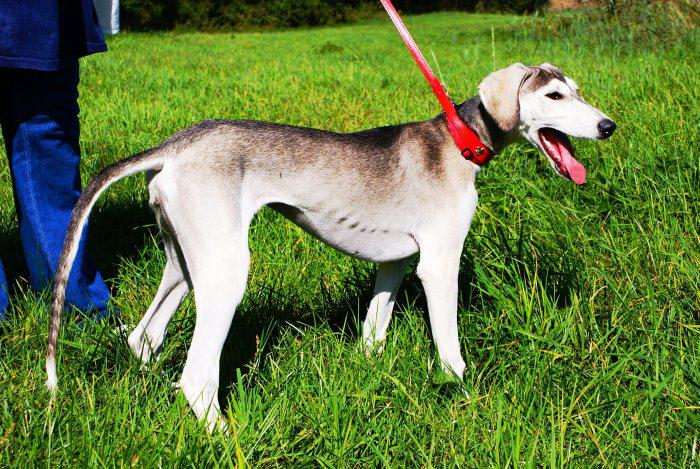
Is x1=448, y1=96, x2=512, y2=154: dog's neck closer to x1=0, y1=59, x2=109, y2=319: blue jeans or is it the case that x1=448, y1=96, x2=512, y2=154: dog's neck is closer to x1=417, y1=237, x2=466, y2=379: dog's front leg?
x1=417, y1=237, x2=466, y2=379: dog's front leg

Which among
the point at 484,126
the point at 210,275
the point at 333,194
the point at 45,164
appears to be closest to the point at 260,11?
the point at 45,164

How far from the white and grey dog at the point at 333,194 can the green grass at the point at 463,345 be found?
0.63 feet

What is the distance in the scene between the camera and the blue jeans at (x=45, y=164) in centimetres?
300

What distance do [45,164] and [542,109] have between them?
7.63 ft

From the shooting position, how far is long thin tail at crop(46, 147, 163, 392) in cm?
221

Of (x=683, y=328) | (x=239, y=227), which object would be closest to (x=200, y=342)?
(x=239, y=227)

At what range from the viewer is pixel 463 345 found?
10.2 ft

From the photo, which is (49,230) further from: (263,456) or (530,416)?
(530,416)

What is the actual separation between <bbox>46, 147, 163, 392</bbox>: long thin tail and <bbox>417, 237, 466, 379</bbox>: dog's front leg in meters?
1.17

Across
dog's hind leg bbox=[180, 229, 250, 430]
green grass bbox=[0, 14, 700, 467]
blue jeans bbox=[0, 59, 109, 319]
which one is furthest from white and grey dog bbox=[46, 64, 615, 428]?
blue jeans bbox=[0, 59, 109, 319]

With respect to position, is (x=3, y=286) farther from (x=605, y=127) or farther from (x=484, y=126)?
(x=605, y=127)

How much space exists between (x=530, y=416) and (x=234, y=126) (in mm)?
1610

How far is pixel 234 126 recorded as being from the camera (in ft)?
8.37

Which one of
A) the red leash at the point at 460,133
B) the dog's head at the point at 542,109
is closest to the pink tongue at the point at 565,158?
the dog's head at the point at 542,109
